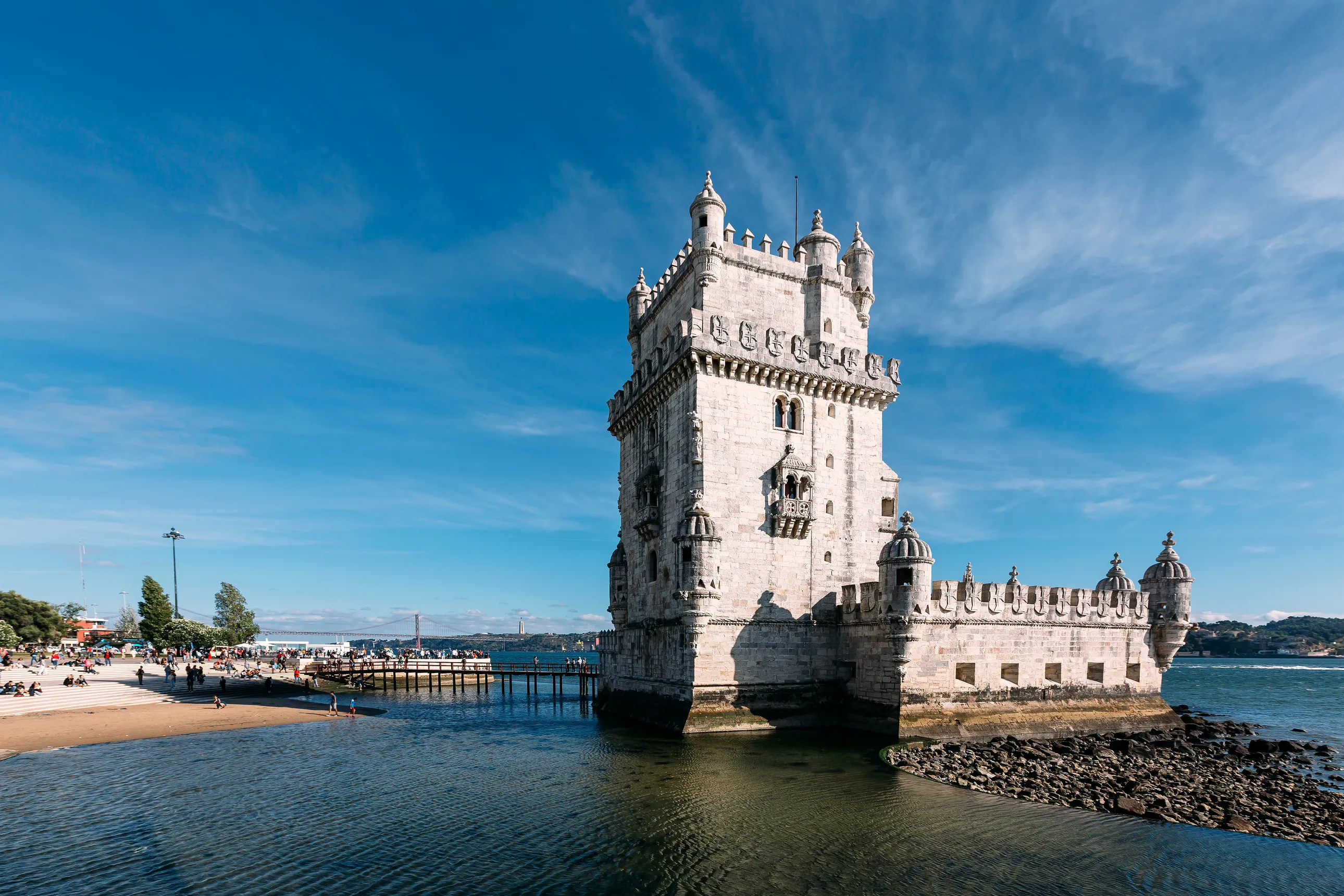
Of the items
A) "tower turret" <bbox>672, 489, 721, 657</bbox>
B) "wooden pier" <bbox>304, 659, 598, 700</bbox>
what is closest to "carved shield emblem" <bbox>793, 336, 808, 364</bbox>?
"tower turret" <bbox>672, 489, 721, 657</bbox>

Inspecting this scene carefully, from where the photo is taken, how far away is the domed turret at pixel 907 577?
1174 inches

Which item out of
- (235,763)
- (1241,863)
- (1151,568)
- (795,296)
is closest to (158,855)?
(235,763)

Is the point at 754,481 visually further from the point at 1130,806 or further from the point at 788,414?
the point at 1130,806

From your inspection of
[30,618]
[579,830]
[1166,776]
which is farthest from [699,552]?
[30,618]

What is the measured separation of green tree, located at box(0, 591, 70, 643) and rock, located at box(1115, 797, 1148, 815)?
104m

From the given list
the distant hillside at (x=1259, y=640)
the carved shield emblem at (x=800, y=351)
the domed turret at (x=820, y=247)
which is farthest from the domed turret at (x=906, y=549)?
the distant hillside at (x=1259, y=640)

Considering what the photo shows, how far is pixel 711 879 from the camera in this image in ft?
48.8

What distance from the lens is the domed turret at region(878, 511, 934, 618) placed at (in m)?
29.8

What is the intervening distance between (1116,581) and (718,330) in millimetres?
26466

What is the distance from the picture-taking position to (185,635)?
7888cm

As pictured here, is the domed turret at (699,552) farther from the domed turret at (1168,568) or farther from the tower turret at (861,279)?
the domed turret at (1168,568)

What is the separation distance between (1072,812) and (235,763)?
96.4 ft

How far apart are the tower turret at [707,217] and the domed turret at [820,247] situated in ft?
18.0

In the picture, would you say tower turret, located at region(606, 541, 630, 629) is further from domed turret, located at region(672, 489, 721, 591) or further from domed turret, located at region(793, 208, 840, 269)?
domed turret, located at region(793, 208, 840, 269)
